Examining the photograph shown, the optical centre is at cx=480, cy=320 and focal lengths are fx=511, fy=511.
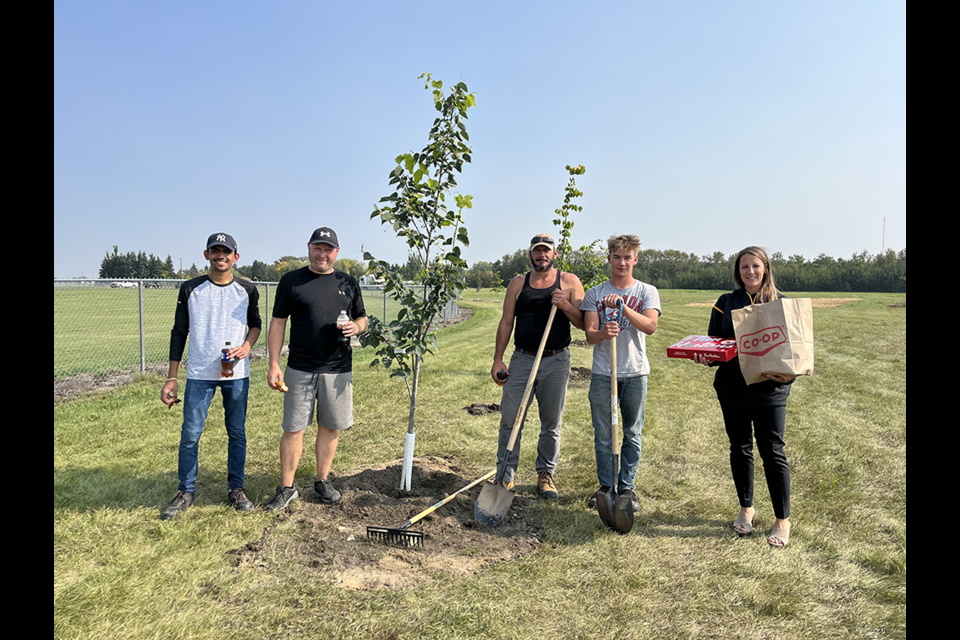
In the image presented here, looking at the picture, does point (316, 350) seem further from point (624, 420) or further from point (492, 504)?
point (624, 420)

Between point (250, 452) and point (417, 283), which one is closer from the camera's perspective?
point (417, 283)

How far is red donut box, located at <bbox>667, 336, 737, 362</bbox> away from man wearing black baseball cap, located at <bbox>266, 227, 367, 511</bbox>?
8.32 feet

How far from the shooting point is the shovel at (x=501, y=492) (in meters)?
4.05

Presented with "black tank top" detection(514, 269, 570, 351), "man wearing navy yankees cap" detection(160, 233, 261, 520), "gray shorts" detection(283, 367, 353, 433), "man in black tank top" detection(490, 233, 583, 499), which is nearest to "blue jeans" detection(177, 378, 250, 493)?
"man wearing navy yankees cap" detection(160, 233, 261, 520)

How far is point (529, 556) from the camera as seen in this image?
142 inches

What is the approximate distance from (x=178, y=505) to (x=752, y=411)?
4.57 meters

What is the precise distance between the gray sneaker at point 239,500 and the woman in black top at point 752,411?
3.74m

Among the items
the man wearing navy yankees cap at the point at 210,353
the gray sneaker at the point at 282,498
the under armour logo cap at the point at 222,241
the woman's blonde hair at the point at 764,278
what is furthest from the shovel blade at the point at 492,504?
the under armour logo cap at the point at 222,241

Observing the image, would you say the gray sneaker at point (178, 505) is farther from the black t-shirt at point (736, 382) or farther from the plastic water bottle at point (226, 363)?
the black t-shirt at point (736, 382)

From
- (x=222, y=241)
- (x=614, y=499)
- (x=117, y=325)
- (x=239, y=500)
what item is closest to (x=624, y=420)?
(x=614, y=499)
